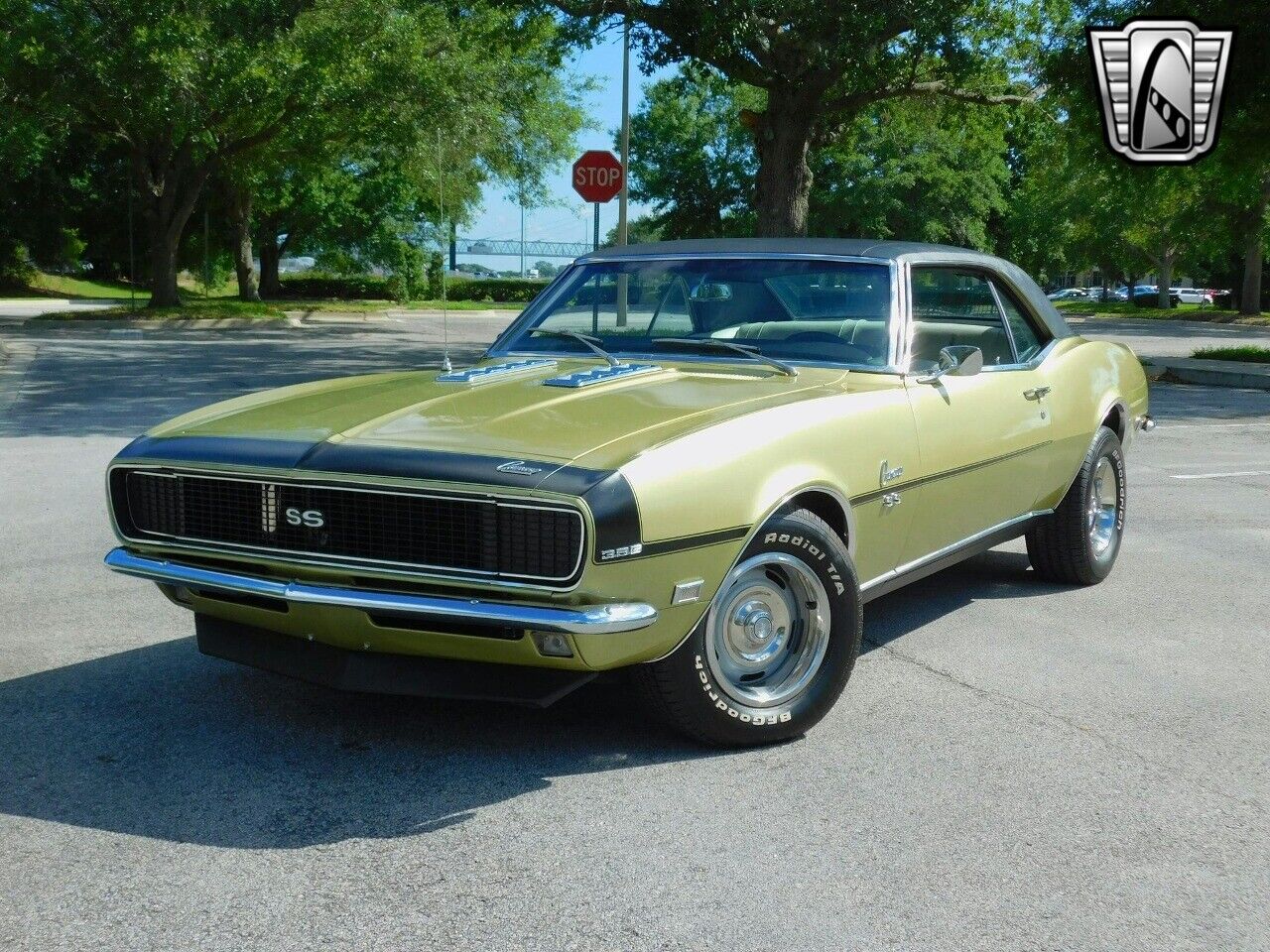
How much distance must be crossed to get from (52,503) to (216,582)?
190 inches

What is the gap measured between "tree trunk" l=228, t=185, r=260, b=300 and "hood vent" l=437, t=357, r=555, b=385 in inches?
1388

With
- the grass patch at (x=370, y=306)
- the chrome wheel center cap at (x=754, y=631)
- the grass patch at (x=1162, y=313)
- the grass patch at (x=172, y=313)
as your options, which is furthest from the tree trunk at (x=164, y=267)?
the chrome wheel center cap at (x=754, y=631)

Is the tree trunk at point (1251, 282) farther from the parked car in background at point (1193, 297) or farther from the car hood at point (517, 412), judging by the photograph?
the car hood at point (517, 412)

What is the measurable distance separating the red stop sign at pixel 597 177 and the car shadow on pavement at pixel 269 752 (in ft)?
48.0

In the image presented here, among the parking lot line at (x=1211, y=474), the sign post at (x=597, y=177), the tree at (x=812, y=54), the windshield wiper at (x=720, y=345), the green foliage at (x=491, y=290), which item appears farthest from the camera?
the green foliage at (x=491, y=290)

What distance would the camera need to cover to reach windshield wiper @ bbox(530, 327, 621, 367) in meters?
4.99

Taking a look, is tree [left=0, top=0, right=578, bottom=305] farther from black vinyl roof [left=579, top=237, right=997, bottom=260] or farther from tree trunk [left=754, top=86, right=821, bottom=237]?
black vinyl roof [left=579, top=237, right=997, bottom=260]

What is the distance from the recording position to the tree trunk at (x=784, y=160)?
64.7 ft

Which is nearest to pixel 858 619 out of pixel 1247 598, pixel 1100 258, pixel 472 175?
pixel 1247 598

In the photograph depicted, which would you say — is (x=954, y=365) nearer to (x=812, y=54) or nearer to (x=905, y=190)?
(x=812, y=54)

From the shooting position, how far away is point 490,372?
4789mm

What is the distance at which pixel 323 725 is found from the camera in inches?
168

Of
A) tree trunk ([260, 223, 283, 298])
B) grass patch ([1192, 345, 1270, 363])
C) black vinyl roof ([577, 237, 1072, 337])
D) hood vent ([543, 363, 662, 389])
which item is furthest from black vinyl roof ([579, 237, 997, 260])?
tree trunk ([260, 223, 283, 298])

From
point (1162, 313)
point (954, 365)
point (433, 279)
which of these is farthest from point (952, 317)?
point (1162, 313)
